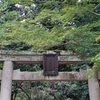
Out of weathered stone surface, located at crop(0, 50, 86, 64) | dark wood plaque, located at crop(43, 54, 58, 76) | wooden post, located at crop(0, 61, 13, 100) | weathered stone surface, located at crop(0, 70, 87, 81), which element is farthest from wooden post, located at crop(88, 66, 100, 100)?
wooden post, located at crop(0, 61, 13, 100)

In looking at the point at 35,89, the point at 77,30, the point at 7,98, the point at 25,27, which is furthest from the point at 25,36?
the point at 35,89

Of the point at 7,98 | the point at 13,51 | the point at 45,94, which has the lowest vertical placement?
the point at 7,98

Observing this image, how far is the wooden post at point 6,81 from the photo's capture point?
17.1ft

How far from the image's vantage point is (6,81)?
5.26 meters

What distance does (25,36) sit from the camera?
4.05m

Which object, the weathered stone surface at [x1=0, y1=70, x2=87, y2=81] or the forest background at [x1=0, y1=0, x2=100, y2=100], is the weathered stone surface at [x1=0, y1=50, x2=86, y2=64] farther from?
the weathered stone surface at [x1=0, y1=70, x2=87, y2=81]

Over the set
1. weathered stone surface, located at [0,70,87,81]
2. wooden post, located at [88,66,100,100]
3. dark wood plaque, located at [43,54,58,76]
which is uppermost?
dark wood plaque, located at [43,54,58,76]

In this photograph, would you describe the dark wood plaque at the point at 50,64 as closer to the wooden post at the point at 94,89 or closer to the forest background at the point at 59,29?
the forest background at the point at 59,29

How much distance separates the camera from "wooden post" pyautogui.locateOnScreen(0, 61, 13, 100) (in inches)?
205

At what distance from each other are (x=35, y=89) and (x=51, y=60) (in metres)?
3.45

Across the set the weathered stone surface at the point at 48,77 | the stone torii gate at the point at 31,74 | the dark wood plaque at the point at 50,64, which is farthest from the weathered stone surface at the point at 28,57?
the weathered stone surface at the point at 48,77

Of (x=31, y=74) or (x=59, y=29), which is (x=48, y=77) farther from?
(x=59, y=29)

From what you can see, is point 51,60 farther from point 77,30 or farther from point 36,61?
point 77,30

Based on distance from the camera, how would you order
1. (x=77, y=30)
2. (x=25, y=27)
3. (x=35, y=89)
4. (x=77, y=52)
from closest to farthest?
(x=77, y=30), (x=25, y=27), (x=77, y=52), (x=35, y=89)
